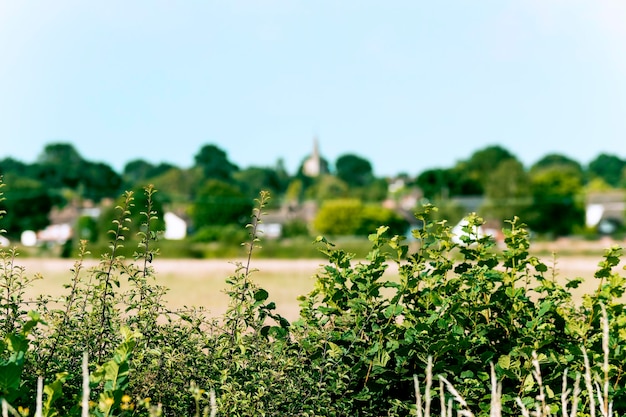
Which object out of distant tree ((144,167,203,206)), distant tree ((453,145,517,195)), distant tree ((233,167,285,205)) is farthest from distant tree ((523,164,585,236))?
distant tree ((144,167,203,206))


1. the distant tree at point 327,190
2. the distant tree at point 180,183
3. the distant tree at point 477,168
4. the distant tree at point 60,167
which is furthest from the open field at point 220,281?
the distant tree at point 477,168

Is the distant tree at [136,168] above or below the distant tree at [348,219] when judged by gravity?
above

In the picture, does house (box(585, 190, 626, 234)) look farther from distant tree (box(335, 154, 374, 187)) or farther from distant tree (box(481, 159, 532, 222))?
distant tree (box(335, 154, 374, 187))

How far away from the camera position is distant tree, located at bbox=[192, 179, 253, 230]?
65625 millimetres

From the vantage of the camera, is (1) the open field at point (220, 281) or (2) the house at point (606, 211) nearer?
(1) the open field at point (220, 281)

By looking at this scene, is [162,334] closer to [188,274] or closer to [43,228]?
[188,274]

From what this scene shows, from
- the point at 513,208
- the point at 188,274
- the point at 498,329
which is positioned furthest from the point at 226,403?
the point at 513,208

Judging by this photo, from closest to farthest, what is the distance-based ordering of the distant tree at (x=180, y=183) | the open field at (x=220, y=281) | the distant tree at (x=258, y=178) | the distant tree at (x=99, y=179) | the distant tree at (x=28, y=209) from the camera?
the open field at (x=220, y=281), the distant tree at (x=28, y=209), the distant tree at (x=180, y=183), the distant tree at (x=99, y=179), the distant tree at (x=258, y=178)

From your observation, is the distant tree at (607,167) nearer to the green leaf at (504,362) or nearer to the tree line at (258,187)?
the tree line at (258,187)

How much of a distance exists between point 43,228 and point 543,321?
7822cm

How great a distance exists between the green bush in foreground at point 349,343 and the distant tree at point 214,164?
8591cm

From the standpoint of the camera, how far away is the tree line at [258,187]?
218 ft

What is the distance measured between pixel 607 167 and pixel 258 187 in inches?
3242

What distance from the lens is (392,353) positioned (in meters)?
3.68
